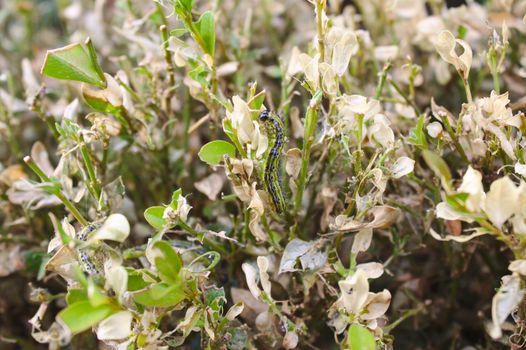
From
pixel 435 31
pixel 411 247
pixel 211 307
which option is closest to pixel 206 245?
pixel 211 307

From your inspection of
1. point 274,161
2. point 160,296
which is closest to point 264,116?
point 274,161

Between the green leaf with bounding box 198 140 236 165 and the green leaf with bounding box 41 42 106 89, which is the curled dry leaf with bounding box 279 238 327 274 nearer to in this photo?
the green leaf with bounding box 198 140 236 165

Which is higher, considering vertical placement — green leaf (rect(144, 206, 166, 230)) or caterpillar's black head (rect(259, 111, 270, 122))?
caterpillar's black head (rect(259, 111, 270, 122))

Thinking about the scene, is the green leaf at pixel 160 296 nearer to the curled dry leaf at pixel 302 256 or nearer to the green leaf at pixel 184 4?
the curled dry leaf at pixel 302 256

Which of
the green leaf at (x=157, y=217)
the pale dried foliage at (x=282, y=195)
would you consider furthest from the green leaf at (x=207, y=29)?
the green leaf at (x=157, y=217)

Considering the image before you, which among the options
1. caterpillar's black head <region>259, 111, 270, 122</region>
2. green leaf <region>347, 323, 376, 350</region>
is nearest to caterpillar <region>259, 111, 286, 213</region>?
caterpillar's black head <region>259, 111, 270, 122</region>

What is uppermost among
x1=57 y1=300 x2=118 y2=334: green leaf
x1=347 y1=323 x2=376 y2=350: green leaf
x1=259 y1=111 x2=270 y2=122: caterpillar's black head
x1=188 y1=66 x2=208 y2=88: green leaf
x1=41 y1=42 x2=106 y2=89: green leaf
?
x1=41 y1=42 x2=106 y2=89: green leaf

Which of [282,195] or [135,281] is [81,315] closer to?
[135,281]
